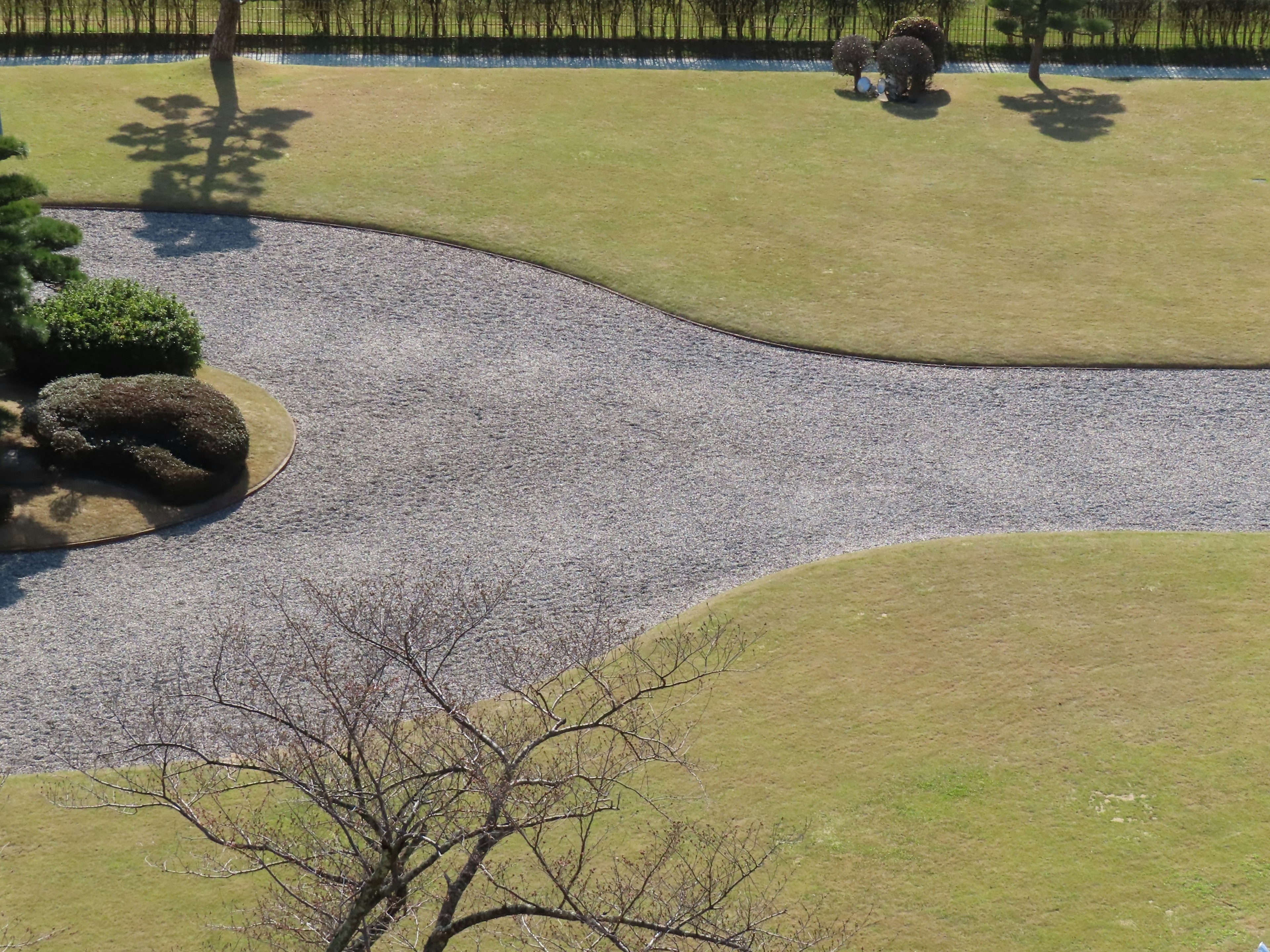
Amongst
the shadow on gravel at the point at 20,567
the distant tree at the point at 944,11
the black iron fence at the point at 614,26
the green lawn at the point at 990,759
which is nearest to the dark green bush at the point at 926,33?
the black iron fence at the point at 614,26

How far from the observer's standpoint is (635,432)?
2153cm

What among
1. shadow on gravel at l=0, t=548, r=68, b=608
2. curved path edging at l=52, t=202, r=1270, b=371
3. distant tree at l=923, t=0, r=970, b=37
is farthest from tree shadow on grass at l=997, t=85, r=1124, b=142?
shadow on gravel at l=0, t=548, r=68, b=608

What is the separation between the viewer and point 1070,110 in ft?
118

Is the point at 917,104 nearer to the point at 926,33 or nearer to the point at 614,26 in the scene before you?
the point at 926,33

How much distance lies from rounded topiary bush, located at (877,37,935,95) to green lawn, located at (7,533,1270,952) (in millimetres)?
19679

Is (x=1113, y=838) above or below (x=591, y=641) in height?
below

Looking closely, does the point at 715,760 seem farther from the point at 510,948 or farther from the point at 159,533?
the point at 159,533

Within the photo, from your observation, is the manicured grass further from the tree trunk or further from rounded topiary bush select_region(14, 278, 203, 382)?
rounded topiary bush select_region(14, 278, 203, 382)

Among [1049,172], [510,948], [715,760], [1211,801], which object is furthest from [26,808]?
[1049,172]

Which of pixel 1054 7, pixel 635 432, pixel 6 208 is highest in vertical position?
pixel 1054 7

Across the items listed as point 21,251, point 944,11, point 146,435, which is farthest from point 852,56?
point 21,251

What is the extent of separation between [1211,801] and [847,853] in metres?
3.95

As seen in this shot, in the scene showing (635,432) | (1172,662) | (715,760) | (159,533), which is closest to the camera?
(715,760)

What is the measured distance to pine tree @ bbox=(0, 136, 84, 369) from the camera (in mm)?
18625
